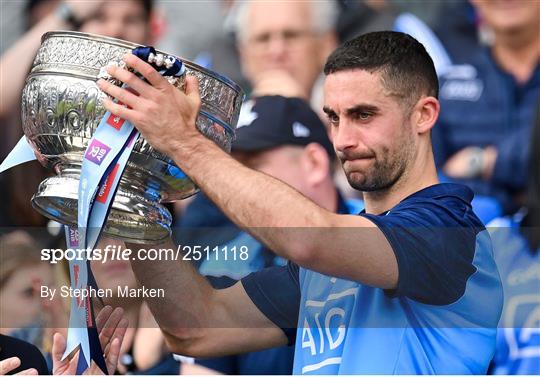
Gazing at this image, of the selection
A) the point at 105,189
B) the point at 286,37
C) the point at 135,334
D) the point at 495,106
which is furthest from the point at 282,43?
the point at 105,189

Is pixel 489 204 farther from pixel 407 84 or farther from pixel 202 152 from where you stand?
pixel 202 152

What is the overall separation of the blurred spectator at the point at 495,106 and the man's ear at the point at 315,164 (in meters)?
0.41

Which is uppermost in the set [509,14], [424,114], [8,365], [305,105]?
[509,14]

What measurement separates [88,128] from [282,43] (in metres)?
1.75

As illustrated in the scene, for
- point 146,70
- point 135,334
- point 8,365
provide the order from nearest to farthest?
1. point 146,70
2. point 8,365
3. point 135,334

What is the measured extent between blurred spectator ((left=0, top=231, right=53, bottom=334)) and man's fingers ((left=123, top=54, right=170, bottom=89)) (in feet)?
4.10

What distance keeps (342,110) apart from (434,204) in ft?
0.99

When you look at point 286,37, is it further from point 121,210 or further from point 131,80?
point 131,80

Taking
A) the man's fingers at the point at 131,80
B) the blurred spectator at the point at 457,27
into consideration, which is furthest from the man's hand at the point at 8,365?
the blurred spectator at the point at 457,27

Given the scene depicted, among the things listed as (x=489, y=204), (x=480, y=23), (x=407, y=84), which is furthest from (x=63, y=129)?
(x=480, y=23)

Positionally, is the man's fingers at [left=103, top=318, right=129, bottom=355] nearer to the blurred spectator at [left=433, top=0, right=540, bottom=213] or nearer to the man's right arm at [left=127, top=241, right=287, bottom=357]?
the man's right arm at [left=127, top=241, right=287, bottom=357]

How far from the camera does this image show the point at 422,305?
7.97 feet

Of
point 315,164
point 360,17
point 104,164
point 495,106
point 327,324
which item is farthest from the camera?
point 360,17

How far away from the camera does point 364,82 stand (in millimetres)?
2471
